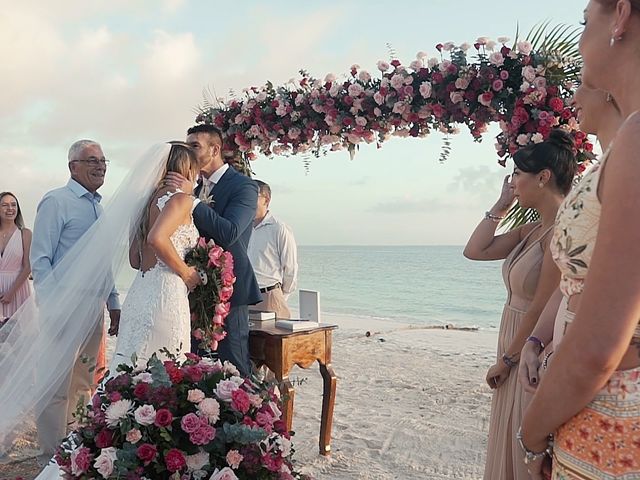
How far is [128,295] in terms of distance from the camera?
13.4 feet

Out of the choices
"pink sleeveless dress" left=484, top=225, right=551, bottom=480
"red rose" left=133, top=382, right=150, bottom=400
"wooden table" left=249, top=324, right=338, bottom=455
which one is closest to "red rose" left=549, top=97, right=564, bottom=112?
"pink sleeveless dress" left=484, top=225, right=551, bottom=480

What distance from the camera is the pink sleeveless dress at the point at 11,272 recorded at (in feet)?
19.7

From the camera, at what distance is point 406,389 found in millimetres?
7512

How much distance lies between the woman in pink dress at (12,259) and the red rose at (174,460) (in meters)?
4.54

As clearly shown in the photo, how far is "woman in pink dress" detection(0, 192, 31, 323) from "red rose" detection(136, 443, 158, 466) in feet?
14.8

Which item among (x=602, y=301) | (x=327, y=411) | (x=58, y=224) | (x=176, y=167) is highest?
(x=176, y=167)

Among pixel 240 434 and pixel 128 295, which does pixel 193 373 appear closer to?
pixel 240 434

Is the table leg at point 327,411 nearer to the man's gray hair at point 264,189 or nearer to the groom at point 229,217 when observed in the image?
the groom at point 229,217

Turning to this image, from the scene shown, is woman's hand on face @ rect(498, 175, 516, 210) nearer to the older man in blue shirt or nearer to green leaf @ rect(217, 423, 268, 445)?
green leaf @ rect(217, 423, 268, 445)

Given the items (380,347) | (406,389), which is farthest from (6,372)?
(380,347)

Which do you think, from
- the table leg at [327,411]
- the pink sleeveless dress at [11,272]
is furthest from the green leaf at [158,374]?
the pink sleeveless dress at [11,272]

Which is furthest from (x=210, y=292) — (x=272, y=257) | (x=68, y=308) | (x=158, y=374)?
(x=272, y=257)

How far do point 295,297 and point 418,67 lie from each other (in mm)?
24502

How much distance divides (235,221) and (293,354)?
1.08 m
